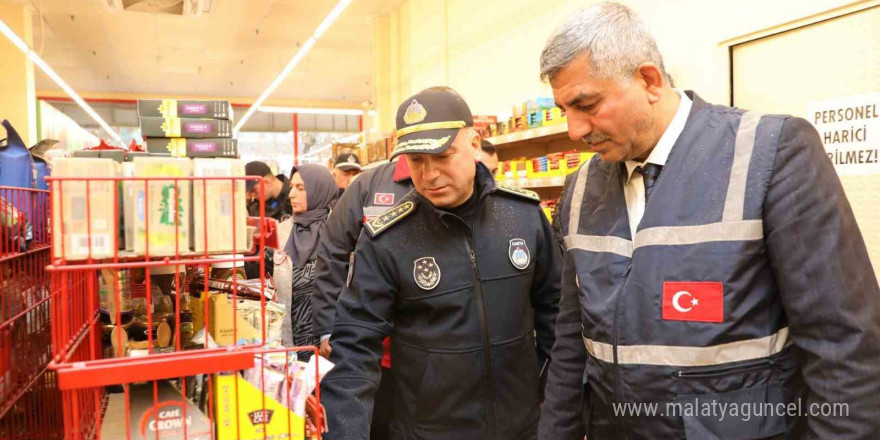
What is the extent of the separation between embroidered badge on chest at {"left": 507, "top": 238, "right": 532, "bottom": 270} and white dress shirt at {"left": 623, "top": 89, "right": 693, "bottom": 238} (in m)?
0.58

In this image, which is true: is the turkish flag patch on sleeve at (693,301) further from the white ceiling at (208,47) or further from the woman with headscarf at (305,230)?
the white ceiling at (208,47)

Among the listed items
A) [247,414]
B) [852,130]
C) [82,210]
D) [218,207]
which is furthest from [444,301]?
[852,130]

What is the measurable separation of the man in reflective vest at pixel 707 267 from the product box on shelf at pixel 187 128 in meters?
1.54

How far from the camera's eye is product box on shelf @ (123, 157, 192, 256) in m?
1.17

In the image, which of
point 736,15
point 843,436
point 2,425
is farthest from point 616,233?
point 736,15

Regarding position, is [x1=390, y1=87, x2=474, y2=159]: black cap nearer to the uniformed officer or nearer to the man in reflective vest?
the uniformed officer

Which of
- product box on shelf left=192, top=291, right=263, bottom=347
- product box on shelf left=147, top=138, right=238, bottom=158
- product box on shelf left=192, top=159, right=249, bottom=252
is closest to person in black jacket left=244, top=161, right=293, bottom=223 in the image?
product box on shelf left=147, top=138, right=238, bottom=158

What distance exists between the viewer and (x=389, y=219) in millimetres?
1998

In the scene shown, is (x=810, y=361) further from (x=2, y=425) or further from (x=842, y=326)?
(x=2, y=425)

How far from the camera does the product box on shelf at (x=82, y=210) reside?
1111 millimetres

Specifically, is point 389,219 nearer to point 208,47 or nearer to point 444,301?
point 444,301

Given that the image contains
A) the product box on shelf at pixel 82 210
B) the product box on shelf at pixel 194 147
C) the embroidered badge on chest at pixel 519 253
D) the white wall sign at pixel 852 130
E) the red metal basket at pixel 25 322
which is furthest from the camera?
the white wall sign at pixel 852 130

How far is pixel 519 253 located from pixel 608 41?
0.86 metres

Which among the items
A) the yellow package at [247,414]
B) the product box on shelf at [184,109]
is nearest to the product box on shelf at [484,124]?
the product box on shelf at [184,109]
